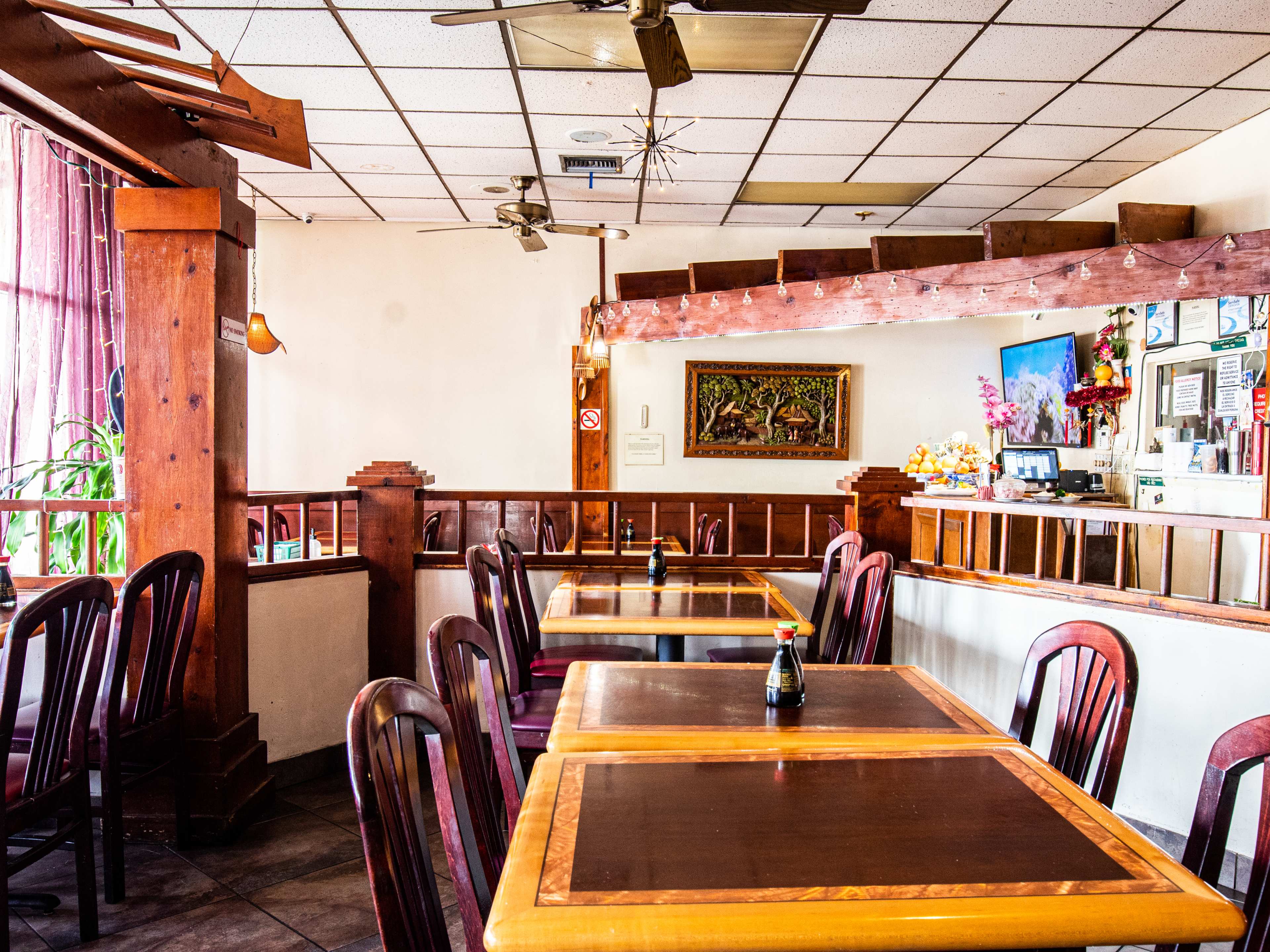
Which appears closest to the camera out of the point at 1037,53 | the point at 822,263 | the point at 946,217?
the point at 1037,53

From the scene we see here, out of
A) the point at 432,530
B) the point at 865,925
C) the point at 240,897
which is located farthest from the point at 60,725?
the point at 432,530

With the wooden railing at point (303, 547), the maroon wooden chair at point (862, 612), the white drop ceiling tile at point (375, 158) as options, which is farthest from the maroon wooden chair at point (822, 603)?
the white drop ceiling tile at point (375, 158)

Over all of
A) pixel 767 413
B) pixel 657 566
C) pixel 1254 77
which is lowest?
pixel 657 566

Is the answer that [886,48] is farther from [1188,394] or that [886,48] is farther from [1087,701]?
[1087,701]

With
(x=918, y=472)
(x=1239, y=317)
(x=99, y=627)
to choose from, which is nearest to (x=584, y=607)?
(x=99, y=627)

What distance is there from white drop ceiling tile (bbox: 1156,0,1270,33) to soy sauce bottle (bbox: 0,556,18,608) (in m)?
5.14

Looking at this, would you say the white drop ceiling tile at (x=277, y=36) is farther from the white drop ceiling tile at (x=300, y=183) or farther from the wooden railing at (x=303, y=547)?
the wooden railing at (x=303, y=547)

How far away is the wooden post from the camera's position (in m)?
4.01

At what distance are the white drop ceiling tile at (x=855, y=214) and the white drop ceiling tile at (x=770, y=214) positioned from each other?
0.42 feet

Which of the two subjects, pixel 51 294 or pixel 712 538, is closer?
pixel 51 294

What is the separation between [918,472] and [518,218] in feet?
11.0

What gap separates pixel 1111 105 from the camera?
15.5 feet

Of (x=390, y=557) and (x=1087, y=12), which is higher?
(x=1087, y=12)

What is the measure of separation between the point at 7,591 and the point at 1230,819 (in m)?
3.43
